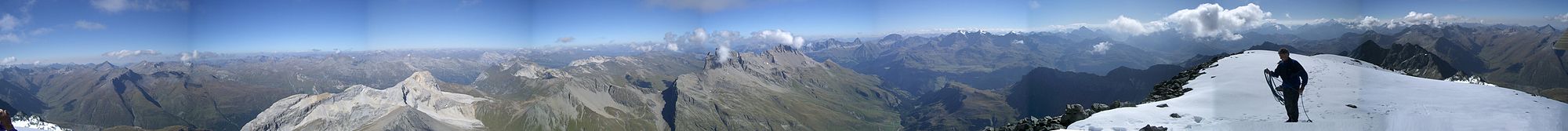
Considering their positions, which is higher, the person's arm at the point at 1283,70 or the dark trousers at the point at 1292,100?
the person's arm at the point at 1283,70

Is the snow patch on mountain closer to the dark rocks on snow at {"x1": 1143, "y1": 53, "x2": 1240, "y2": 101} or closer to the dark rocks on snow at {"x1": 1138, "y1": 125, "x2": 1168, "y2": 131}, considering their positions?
the dark rocks on snow at {"x1": 1138, "y1": 125, "x2": 1168, "y2": 131}

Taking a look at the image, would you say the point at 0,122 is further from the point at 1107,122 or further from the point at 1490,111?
the point at 1490,111

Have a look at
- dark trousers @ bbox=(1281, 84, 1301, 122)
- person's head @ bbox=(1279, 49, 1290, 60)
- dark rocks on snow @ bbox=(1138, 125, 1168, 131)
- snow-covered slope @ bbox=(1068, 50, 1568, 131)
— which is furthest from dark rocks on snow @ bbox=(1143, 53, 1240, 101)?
dark rocks on snow @ bbox=(1138, 125, 1168, 131)

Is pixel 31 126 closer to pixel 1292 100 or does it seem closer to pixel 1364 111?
pixel 1292 100

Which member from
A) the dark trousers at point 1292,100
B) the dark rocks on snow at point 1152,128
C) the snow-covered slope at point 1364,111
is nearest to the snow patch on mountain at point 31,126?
the dark rocks on snow at point 1152,128

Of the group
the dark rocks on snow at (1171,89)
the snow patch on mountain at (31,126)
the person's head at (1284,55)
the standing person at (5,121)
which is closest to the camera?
the standing person at (5,121)

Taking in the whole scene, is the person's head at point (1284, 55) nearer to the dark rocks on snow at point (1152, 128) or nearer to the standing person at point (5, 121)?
the dark rocks on snow at point (1152, 128)

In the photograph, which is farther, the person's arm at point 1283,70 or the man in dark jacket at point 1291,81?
the person's arm at point 1283,70
